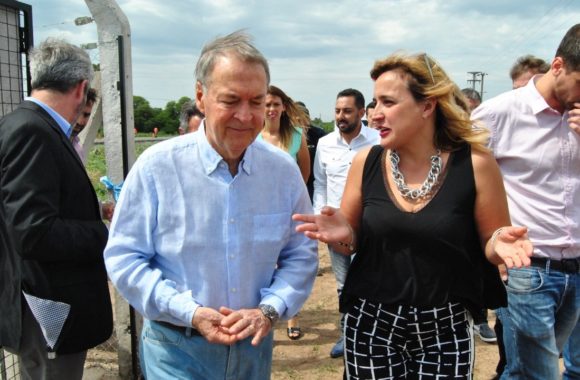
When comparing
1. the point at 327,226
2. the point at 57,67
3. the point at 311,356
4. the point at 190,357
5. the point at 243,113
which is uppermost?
the point at 57,67

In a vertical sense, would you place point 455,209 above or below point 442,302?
Result: above

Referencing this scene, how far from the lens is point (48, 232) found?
7.36ft

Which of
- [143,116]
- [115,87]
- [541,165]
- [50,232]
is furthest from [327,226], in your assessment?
[143,116]

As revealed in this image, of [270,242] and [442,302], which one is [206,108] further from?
[442,302]

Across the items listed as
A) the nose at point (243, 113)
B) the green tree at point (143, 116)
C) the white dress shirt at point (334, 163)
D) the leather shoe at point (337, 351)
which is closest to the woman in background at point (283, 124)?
the white dress shirt at point (334, 163)

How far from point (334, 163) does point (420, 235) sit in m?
2.71

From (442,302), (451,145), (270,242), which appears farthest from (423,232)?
(270,242)

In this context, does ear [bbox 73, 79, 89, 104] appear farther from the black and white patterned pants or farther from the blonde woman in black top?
the black and white patterned pants

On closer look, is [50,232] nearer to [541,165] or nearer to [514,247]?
[514,247]

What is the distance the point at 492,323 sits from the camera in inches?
215

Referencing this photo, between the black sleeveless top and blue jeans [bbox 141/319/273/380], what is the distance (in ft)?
2.11

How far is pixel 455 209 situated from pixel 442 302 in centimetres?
41

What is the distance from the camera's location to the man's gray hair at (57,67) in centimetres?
248

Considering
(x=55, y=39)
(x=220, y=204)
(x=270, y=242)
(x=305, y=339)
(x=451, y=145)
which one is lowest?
(x=305, y=339)
